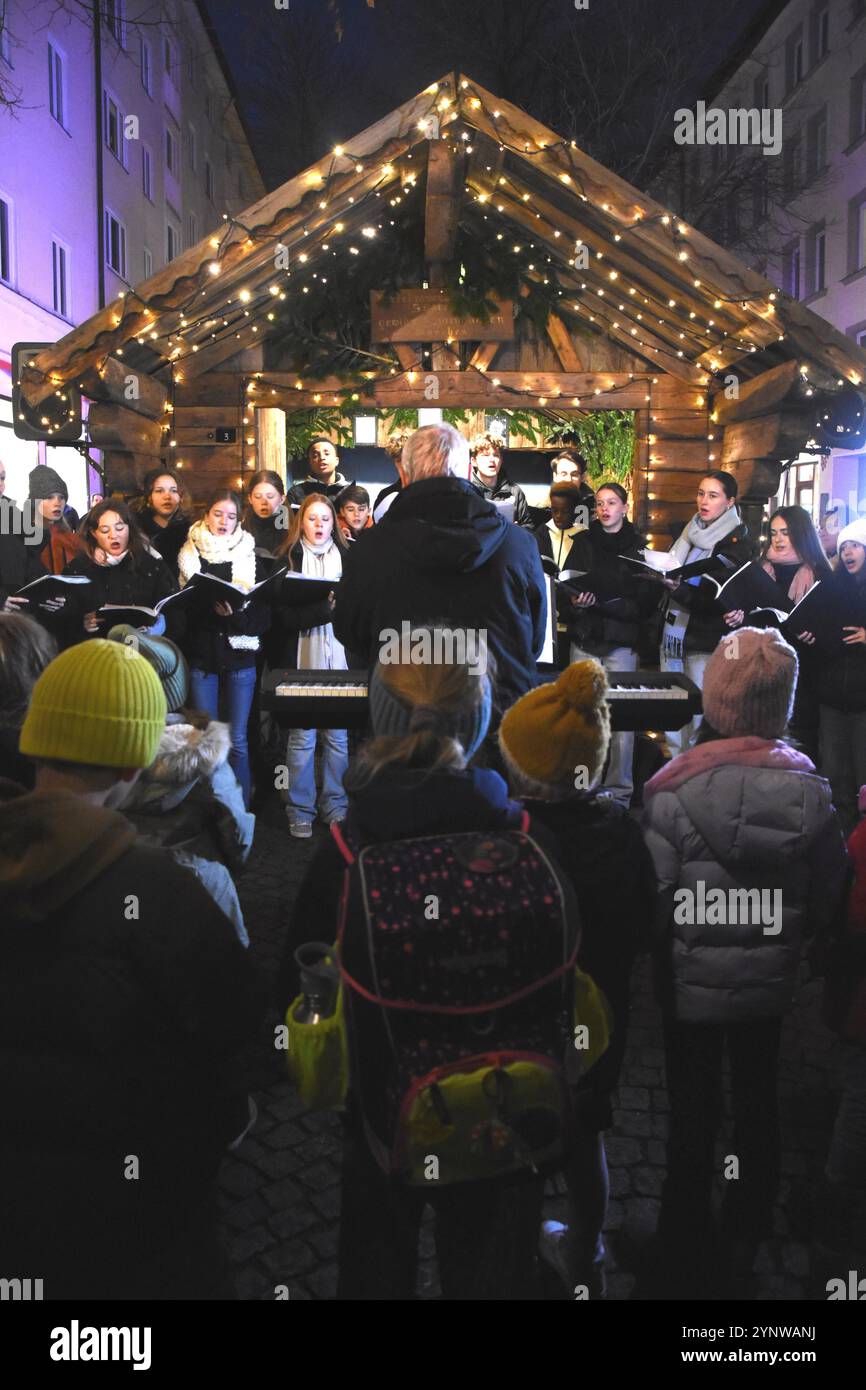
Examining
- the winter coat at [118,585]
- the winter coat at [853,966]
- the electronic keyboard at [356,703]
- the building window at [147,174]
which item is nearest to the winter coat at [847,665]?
the electronic keyboard at [356,703]

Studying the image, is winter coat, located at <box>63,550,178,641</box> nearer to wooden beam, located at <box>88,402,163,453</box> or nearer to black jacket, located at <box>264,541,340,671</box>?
black jacket, located at <box>264,541,340,671</box>

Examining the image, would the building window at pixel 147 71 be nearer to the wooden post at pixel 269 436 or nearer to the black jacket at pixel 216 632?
the wooden post at pixel 269 436

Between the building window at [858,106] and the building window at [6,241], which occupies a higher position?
the building window at [858,106]

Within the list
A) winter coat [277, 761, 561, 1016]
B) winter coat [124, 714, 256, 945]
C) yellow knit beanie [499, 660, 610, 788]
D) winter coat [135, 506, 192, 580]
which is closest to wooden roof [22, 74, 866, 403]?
winter coat [135, 506, 192, 580]

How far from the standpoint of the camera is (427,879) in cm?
204

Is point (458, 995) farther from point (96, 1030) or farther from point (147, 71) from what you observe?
point (147, 71)

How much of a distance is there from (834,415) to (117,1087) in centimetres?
798

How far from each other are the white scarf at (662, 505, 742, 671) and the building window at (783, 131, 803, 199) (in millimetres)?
20588

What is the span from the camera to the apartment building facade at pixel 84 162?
57.6 feet

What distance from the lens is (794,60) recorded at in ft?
92.7

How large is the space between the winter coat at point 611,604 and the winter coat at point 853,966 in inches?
174

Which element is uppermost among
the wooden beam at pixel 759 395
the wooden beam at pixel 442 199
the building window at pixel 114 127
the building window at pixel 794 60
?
Answer: the building window at pixel 794 60
